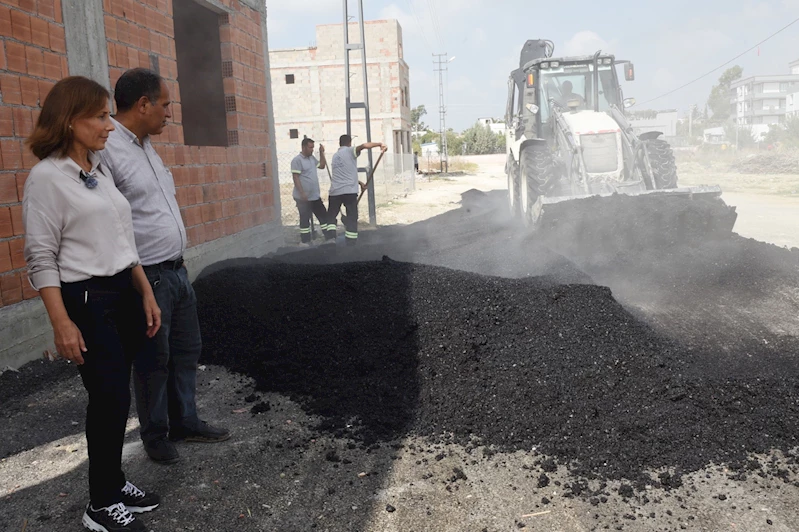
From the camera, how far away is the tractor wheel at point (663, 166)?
9.10 meters

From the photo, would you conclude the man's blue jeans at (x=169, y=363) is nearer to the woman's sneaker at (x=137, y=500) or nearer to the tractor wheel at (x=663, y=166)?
the woman's sneaker at (x=137, y=500)

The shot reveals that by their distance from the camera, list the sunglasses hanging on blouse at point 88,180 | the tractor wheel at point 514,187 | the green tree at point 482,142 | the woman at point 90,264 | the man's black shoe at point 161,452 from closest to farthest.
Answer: the woman at point 90,264 → the sunglasses hanging on blouse at point 88,180 → the man's black shoe at point 161,452 → the tractor wheel at point 514,187 → the green tree at point 482,142

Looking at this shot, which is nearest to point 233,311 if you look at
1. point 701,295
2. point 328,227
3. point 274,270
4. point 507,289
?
point 274,270

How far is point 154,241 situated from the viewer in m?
2.87

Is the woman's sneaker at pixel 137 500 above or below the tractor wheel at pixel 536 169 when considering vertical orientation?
below

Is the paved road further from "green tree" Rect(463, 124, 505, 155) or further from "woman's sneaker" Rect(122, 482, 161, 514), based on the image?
"green tree" Rect(463, 124, 505, 155)

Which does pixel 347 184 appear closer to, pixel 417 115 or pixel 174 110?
pixel 174 110

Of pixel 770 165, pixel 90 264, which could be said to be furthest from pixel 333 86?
pixel 90 264

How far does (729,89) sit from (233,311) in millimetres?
84347

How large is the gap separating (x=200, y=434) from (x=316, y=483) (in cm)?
80

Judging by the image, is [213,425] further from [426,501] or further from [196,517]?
[426,501]

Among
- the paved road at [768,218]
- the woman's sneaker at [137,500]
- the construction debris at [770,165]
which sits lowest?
the woman's sneaker at [137,500]

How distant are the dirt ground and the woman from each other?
16.2 inches

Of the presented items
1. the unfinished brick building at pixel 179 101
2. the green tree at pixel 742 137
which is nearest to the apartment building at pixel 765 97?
the green tree at pixel 742 137
